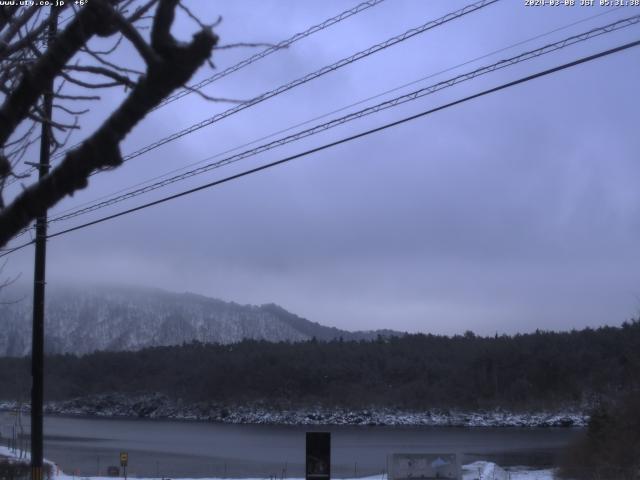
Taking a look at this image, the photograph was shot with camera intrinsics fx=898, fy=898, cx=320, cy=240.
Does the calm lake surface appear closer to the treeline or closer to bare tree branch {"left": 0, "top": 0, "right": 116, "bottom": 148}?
the treeline

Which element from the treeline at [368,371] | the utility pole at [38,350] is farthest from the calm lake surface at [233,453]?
the treeline at [368,371]

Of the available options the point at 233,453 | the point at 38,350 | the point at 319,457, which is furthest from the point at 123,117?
the point at 233,453

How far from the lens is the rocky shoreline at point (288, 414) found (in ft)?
342

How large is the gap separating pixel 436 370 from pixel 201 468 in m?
→ 81.0

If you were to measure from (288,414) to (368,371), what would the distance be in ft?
45.9

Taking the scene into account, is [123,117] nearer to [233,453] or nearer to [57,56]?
[57,56]

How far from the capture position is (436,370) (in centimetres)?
12362

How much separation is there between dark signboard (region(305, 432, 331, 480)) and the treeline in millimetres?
82945

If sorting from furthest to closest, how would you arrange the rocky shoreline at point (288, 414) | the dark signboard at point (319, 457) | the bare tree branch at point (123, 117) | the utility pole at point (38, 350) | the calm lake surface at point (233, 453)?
the rocky shoreline at point (288, 414) < the calm lake surface at point (233, 453) < the utility pole at point (38, 350) < the dark signboard at point (319, 457) < the bare tree branch at point (123, 117)

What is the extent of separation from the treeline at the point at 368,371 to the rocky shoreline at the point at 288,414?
6.14 ft

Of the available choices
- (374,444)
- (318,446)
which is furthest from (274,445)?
(318,446)

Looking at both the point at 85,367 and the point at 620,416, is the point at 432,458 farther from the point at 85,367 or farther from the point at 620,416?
the point at 85,367

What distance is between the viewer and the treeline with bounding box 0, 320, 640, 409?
110m

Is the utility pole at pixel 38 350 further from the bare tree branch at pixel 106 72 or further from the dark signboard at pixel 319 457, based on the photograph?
the bare tree branch at pixel 106 72
